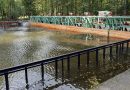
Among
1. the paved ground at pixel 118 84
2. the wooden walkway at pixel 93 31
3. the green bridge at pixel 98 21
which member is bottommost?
the paved ground at pixel 118 84

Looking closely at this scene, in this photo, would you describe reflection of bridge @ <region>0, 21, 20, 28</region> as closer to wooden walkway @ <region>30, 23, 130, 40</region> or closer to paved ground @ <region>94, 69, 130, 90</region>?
wooden walkway @ <region>30, 23, 130, 40</region>

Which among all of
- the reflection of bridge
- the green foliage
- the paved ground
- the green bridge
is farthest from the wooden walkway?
the paved ground

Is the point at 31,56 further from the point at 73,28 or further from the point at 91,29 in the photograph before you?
the point at 73,28

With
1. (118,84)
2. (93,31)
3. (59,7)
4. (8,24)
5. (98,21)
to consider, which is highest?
(59,7)

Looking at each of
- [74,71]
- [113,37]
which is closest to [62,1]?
[113,37]

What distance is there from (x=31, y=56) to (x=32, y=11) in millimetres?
49869

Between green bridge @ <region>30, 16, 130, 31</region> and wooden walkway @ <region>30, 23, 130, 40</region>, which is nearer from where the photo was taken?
wooden walkway @ <region>30, 23, 130, 40</region>

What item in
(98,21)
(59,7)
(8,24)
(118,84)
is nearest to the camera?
(118,84)

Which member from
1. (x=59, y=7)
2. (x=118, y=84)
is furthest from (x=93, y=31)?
(x=59, y=7)

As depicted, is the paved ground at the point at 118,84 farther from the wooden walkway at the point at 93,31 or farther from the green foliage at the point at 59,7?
the green foliage at the point at 59,7

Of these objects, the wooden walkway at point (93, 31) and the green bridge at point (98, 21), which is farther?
the green bridge at point (98, 21)

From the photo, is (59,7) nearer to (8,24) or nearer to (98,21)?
(8,24)

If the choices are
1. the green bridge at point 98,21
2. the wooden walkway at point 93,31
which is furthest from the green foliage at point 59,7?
the wooden walkway at point 93,31

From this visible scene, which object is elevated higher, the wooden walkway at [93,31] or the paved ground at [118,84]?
the wooden walkway at [93,31]
